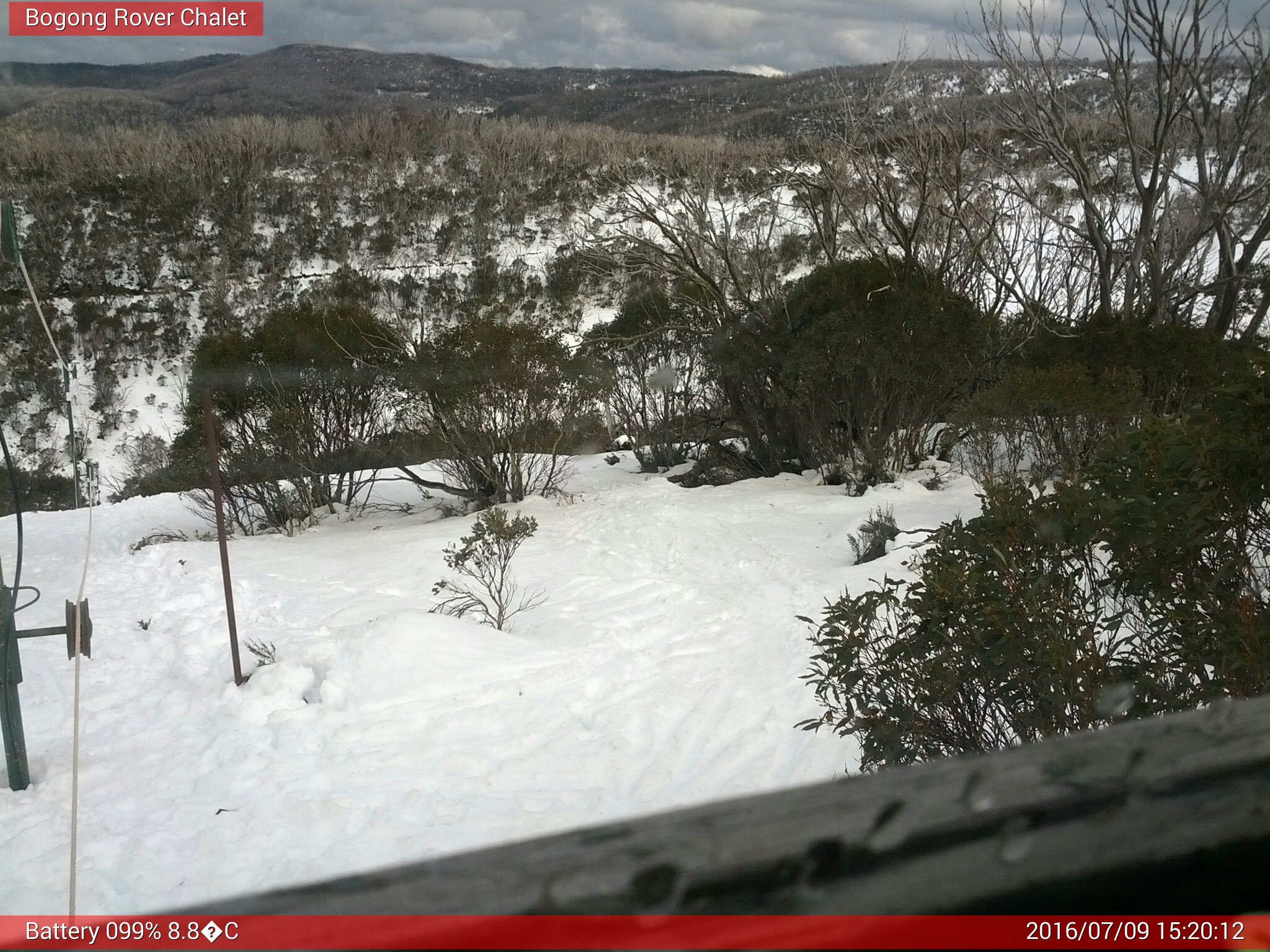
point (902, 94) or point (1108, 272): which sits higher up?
point (902, 94)

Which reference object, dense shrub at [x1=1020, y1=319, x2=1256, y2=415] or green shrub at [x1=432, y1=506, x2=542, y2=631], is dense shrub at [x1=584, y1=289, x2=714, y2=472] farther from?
green shrub at [x1=432, y1=506, x2=542, y2=631]

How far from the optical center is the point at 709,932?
471mm

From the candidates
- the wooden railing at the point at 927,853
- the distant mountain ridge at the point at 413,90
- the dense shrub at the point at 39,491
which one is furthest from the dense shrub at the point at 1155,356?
the wooden railing at the point at 927,853

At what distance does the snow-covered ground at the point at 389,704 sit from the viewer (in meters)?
3.49

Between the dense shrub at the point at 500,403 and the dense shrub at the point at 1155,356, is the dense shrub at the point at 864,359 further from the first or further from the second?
the dense shrub at the point at 500,403

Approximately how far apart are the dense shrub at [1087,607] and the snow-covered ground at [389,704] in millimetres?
795

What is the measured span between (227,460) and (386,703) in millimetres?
6886

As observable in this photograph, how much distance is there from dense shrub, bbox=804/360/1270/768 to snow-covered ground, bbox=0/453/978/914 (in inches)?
31.3

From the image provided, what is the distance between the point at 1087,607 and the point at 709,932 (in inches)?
127

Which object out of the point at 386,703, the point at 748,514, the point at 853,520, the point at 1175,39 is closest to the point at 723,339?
the point at 748,514

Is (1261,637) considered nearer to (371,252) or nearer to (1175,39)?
(1175,39)

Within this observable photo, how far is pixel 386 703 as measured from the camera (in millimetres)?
4812

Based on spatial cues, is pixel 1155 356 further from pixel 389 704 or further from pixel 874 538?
pixel 389 704

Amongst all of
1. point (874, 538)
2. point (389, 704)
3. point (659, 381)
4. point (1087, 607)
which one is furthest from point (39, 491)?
point (659, 381)
